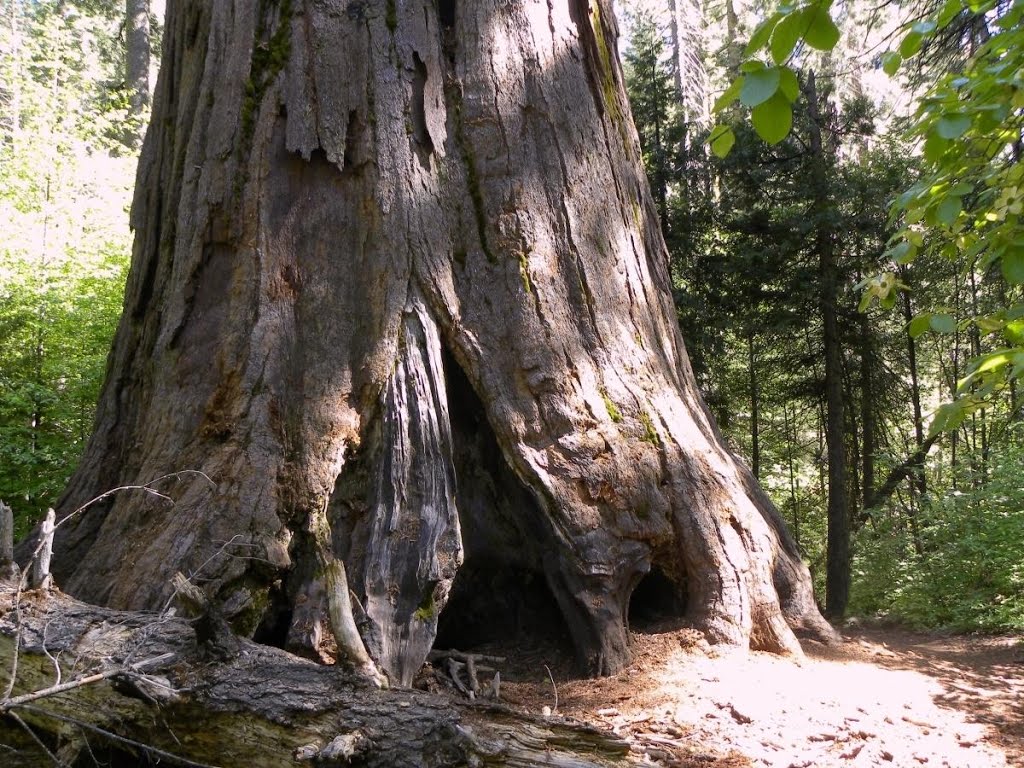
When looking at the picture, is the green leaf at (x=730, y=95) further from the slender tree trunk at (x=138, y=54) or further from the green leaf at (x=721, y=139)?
the slender tree trunk at (x=138, y=54)

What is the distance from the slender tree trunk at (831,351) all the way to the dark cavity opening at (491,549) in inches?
338

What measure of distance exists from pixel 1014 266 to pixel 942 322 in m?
0.28

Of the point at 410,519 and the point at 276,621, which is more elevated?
the point at 410,519

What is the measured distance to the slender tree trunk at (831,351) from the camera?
12.4 meters

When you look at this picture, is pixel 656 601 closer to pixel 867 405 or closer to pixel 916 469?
pixel 916 469

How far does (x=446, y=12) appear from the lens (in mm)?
5152

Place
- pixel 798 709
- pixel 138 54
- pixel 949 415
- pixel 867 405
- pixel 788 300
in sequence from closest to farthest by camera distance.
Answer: pixel 949 415 → pixel 798 709 → pixel 788 300 → pixel 867 405 → pixel 138 54

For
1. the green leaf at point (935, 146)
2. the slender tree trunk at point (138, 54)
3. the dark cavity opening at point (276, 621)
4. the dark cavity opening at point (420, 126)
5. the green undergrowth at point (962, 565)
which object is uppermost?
the slender tree trunk at point (138, 54)

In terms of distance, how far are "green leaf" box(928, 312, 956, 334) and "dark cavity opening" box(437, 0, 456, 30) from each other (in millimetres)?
3637

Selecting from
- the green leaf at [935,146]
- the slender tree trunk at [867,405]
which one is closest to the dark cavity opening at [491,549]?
the green leaf at [935,146]

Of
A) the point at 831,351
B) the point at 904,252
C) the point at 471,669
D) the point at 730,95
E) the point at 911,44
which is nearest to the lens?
the point at 730,95

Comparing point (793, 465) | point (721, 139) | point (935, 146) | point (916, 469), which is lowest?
point (721, 139)

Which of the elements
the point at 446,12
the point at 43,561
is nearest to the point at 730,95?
the point at 43,561

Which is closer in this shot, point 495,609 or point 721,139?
point 721,139
